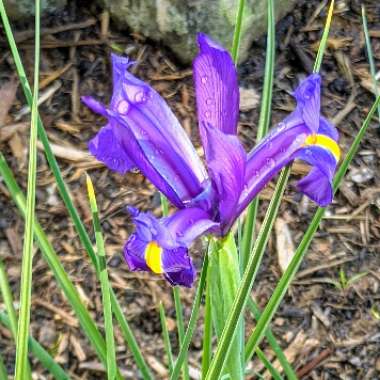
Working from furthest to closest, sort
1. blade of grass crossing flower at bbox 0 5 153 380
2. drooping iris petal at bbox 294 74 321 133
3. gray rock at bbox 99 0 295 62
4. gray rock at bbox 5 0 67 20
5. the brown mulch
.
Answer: gray rock at bbox 5 0 67 20, gray rock at bbox 99 0 295 62, the brown mulch, blade of grass crossing flower at bbox 0 5 153 380, drooping iris petal at bbox 294 74 321 133

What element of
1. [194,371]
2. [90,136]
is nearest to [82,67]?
[90,136]

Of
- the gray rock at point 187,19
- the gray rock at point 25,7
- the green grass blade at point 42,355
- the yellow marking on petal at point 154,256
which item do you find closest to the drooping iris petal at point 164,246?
the yellow marking on petal at point 154,256

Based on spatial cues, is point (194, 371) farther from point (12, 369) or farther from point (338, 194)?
point (338, 194)

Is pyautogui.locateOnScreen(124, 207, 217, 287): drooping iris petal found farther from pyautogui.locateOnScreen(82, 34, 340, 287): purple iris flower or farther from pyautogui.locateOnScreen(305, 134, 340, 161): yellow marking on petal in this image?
pyautogui.locateOnScreen(305, 134, 340, 161): yellow marking on petal

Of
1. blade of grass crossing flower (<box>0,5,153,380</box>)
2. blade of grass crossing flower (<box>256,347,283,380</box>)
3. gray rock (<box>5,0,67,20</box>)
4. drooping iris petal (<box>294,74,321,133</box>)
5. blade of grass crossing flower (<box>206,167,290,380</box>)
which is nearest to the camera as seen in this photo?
blade of grass crossing flower (<box>206,167,290,380</box>)

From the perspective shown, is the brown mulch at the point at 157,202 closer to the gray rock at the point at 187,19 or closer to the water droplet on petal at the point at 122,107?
the gray rock at the point at 187,19

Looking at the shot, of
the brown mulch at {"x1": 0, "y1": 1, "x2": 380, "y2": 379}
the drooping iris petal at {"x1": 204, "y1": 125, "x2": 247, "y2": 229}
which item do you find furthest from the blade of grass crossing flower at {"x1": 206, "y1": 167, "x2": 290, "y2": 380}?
the brown mulch at {"x1": 0, "y1": 1, "x2": 380, "y2": 379}
